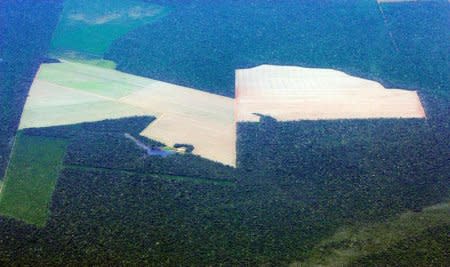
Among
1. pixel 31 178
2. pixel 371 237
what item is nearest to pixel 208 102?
pixel 31 178

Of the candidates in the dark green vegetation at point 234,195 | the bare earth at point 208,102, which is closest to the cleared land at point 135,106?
the bare earth at point 208,102

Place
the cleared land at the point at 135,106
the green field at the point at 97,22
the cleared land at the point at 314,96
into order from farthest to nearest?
the green field at the point at 97,22 → the cleared land at the point at 314,96 → the cleared land at the point at 135,106

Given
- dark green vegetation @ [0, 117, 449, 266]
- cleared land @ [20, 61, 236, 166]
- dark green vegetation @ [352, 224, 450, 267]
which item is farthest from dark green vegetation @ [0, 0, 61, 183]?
dark green vegetation @ [352, 224, 450, 267]

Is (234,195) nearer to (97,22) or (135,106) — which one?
(135,106)

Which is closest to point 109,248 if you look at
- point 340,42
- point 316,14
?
point 340,42

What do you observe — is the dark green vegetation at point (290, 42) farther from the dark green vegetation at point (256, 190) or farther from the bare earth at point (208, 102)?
the bare earth at point (208, 102)

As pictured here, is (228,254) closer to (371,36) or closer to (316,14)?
(371,36)
